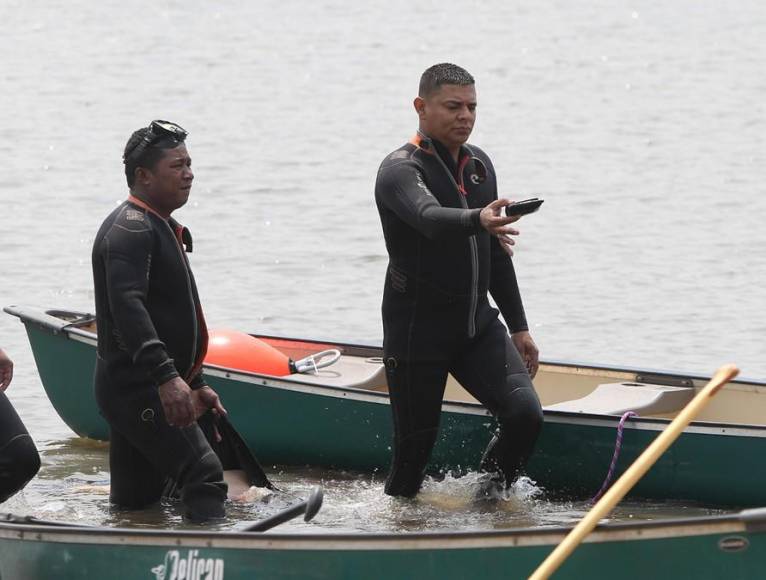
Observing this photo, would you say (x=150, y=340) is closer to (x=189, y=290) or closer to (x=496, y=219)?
(x=189, y=290)

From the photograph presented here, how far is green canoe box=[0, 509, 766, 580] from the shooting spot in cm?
650

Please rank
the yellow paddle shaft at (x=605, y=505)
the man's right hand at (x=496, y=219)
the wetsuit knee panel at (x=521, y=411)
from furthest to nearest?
the wetsuit knee panel at (x=521, y=411) → the man's right hand at (x=496, y=219) → the yellow paddle shaft at (x=605, y=505)

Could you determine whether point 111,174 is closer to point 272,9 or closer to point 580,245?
point 580,245

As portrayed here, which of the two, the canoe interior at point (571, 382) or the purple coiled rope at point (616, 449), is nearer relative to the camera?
the purple coiled rope at point (616, 449)

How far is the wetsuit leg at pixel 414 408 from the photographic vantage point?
330 inches

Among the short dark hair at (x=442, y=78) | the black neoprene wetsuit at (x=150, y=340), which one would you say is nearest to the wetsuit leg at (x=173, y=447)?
the black neoprene wetsuit at (x=150, y=340)

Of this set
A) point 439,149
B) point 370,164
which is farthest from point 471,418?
point 370,164

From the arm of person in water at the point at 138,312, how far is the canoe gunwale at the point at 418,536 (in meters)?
0.69

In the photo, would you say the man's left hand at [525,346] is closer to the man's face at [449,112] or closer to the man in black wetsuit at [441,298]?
the man in black wetsuit at [441,298]

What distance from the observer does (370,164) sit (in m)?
23.5

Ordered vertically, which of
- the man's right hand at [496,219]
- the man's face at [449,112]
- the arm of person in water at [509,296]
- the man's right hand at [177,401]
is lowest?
the man's right hand at [177,401]

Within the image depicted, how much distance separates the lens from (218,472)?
7.93m

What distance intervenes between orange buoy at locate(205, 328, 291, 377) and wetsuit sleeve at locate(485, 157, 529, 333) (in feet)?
6.82

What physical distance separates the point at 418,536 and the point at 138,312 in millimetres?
1630
